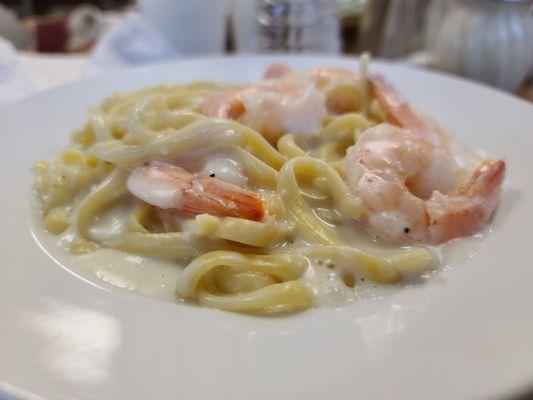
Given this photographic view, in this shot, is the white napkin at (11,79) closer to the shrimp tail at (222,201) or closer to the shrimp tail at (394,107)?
the shrimp tail at (222,201)

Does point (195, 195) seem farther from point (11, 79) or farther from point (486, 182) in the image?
point (11, 79)

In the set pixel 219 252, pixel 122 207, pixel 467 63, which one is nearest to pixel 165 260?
pixel 219 252

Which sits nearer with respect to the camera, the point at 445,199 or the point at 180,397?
the point at 180,397

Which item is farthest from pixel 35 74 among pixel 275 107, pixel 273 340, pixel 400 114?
pixel 273 340

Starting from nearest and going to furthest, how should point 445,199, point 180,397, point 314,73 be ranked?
1. point 180,397
2. point 445,199
3. point 314,73

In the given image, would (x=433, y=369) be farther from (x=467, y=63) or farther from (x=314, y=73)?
(x=467, y=63)

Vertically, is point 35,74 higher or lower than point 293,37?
lower
